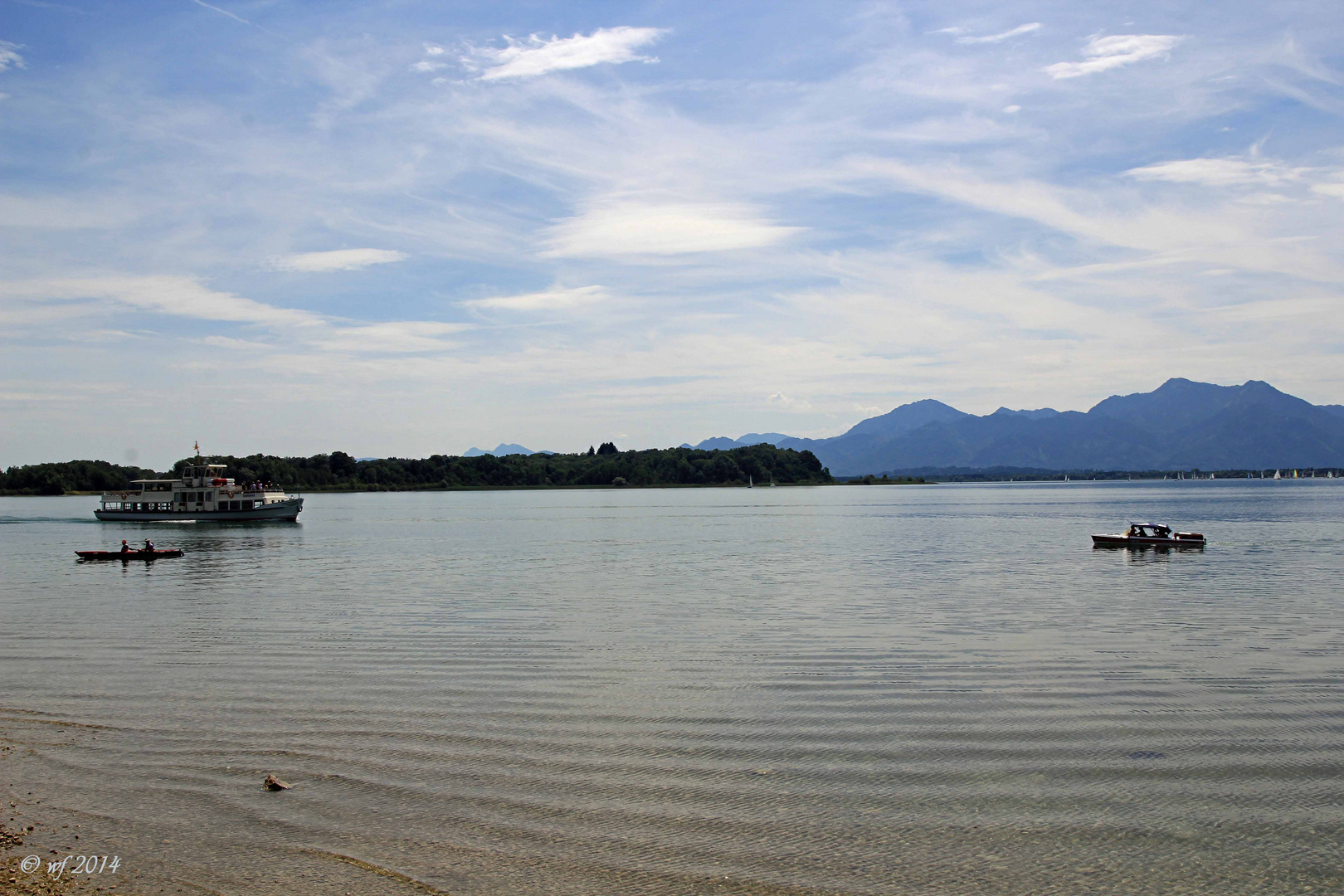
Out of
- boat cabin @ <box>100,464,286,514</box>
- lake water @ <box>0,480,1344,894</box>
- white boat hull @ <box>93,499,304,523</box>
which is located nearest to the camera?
lake water @ <box>0,480,1344,894</box>

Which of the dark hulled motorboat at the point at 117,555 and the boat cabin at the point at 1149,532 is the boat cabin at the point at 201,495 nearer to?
the dark hulled motorboat at the point at 117,555

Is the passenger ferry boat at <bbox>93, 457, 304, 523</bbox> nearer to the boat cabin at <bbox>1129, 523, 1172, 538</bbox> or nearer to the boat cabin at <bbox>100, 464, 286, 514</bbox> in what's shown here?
the boat cabin at <bbox>100, 464, 286, 514</bbox>

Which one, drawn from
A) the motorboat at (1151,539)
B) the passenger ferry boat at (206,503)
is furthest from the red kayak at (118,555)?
the motorboat at (1151,539)

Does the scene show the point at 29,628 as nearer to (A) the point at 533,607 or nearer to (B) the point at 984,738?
(A) the point at 533,607

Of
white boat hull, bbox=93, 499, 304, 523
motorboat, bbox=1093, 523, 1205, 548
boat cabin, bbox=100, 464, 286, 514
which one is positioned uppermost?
boat cabin, bbox=100, 464, 286, 514

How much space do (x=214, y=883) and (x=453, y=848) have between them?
2542 millimetres

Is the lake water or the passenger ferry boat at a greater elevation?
the passenger ferry boat

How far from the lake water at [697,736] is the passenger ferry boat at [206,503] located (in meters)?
74.6

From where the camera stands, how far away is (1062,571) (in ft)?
149

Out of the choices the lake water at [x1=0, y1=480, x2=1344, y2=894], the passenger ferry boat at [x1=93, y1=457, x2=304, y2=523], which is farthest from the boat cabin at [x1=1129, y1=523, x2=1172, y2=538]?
the passenger ferry boat at [x1=93, y1=457, x2=304, y2=523]

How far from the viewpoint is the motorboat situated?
195 ft

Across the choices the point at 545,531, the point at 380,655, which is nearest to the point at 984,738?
the point at 380,655

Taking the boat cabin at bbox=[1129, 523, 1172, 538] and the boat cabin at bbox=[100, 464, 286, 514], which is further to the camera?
the boat cabin at bbox=[100, 464, 286, 514]

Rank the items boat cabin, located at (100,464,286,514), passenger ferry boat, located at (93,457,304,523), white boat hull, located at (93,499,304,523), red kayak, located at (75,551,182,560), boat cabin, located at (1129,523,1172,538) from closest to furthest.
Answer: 1. red kayak, located at (75,551,182,560)
2. boat cabin, located at (1129,523,1172,538)
3. white boat hull, located at (93,499,304,523)
4. passenger ferry boat, located at (93,457,304,523)
5. boat cabin, located at (100,464,286,514)
